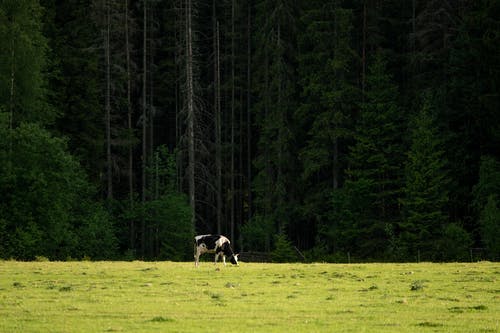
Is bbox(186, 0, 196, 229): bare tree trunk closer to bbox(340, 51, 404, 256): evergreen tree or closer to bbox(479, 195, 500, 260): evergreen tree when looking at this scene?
bbox(340, 51, 404, 256): evergreen tree

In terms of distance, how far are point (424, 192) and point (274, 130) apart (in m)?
15.4

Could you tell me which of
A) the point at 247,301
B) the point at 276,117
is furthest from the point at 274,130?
the point at 247,301

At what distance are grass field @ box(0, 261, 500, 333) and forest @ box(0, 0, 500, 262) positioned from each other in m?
19.0

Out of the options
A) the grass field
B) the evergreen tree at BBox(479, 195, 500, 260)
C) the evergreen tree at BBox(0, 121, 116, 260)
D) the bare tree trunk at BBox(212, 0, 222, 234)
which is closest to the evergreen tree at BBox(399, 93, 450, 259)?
the evergreen tree at BBox(479, 195, 500, 260)

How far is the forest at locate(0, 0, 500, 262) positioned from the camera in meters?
48.6

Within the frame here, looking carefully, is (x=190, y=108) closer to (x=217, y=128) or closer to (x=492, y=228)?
(x=217, y=128)

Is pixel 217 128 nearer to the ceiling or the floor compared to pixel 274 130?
nearer to the ceiling

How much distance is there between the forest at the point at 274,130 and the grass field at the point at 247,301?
1905 centimetres

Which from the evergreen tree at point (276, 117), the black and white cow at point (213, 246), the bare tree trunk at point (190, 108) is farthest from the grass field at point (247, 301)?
the evergreen tree at point (276, 117)

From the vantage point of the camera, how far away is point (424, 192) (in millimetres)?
49969

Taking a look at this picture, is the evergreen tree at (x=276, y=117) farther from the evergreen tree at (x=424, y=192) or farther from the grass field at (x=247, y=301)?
the grass field at (x=247, y=301)

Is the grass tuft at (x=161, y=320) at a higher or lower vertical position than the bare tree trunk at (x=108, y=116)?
lower

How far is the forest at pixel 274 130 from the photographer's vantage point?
48.6m

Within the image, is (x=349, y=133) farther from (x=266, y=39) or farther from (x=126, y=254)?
(x=126, y=254)
